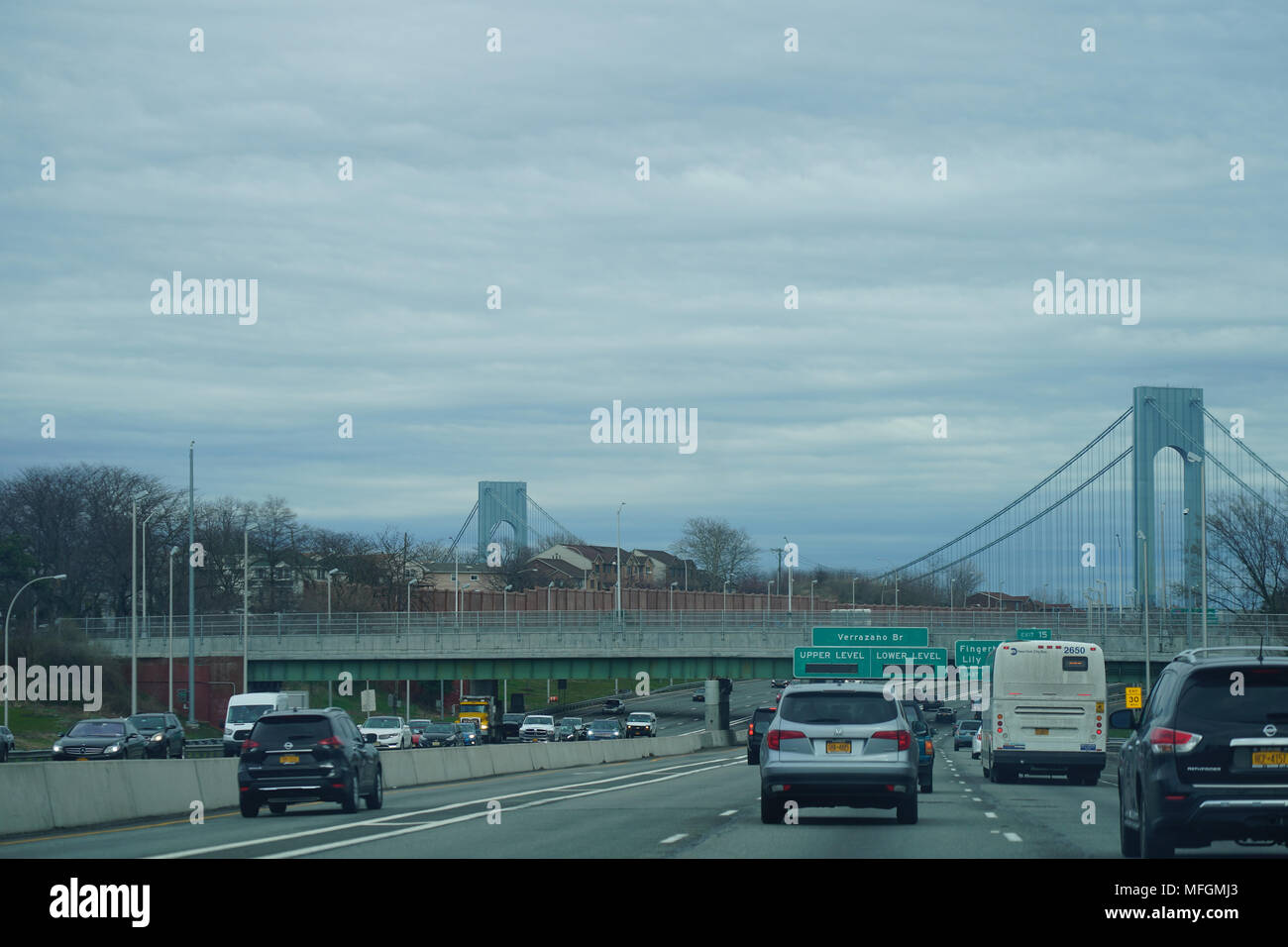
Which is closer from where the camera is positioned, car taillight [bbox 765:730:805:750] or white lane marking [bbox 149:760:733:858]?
white lane marking [bbox 149:760:733:858]

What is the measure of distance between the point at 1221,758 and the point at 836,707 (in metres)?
7.56

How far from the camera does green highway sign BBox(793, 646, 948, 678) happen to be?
68812mm

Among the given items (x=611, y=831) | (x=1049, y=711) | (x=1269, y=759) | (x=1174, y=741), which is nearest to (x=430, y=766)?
(x=1049, y=711)

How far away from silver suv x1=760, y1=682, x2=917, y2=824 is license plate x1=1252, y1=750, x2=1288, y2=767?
724 centimetres

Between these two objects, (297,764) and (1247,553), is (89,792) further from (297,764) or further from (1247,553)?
(1247,553)

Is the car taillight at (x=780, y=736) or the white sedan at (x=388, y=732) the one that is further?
the white sedan at (x=388, y=732)

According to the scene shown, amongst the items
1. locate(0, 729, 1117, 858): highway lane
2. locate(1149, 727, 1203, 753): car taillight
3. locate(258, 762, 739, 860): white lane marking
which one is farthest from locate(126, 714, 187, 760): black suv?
locate(1149, 727, 1203, 753): car taillight

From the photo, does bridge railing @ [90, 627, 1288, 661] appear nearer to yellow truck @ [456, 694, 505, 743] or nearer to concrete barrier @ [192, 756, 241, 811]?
yellow truck @ [456, 694, 505, 743]

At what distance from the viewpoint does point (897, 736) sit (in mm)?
20938

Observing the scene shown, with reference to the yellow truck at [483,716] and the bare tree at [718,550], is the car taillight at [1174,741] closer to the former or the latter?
the yellow truck at [483,716]

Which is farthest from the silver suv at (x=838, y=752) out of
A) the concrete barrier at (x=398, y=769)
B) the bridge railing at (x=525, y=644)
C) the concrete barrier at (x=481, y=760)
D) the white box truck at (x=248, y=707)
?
the bridge railing at (x=525, y=644)

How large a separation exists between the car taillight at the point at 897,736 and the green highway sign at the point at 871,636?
48096 millimetres

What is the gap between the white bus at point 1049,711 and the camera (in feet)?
123
